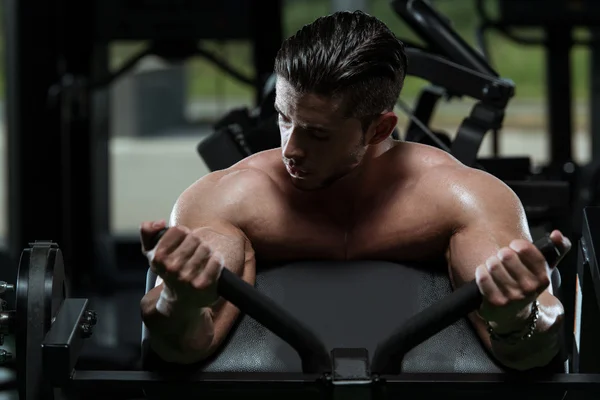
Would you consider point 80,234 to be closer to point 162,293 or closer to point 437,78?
point 437,78

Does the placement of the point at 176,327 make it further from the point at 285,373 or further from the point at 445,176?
the point at 445,176

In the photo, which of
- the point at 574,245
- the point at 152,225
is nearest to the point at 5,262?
the point at 574,245

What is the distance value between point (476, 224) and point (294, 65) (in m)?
0.29

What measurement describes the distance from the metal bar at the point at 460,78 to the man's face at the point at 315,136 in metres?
0.54

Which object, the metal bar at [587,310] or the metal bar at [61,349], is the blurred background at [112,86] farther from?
the metal bar at [61,349]

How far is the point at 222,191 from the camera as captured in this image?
1.37 meters

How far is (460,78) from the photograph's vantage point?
1.83 metres

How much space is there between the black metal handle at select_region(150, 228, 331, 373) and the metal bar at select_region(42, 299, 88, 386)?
158 millimetres

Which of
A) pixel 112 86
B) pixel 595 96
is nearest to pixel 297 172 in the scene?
pixel 112 86

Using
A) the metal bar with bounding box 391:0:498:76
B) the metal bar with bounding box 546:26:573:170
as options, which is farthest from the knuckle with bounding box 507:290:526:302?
the metal bar with bounding box 546:26:573:170

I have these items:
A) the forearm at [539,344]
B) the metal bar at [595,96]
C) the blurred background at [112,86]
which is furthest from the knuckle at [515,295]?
the metal bar at [595,96]

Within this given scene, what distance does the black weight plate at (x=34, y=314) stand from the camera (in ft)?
3.89

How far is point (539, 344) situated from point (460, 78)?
0.74 metres

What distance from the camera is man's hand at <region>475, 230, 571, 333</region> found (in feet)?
3.35
